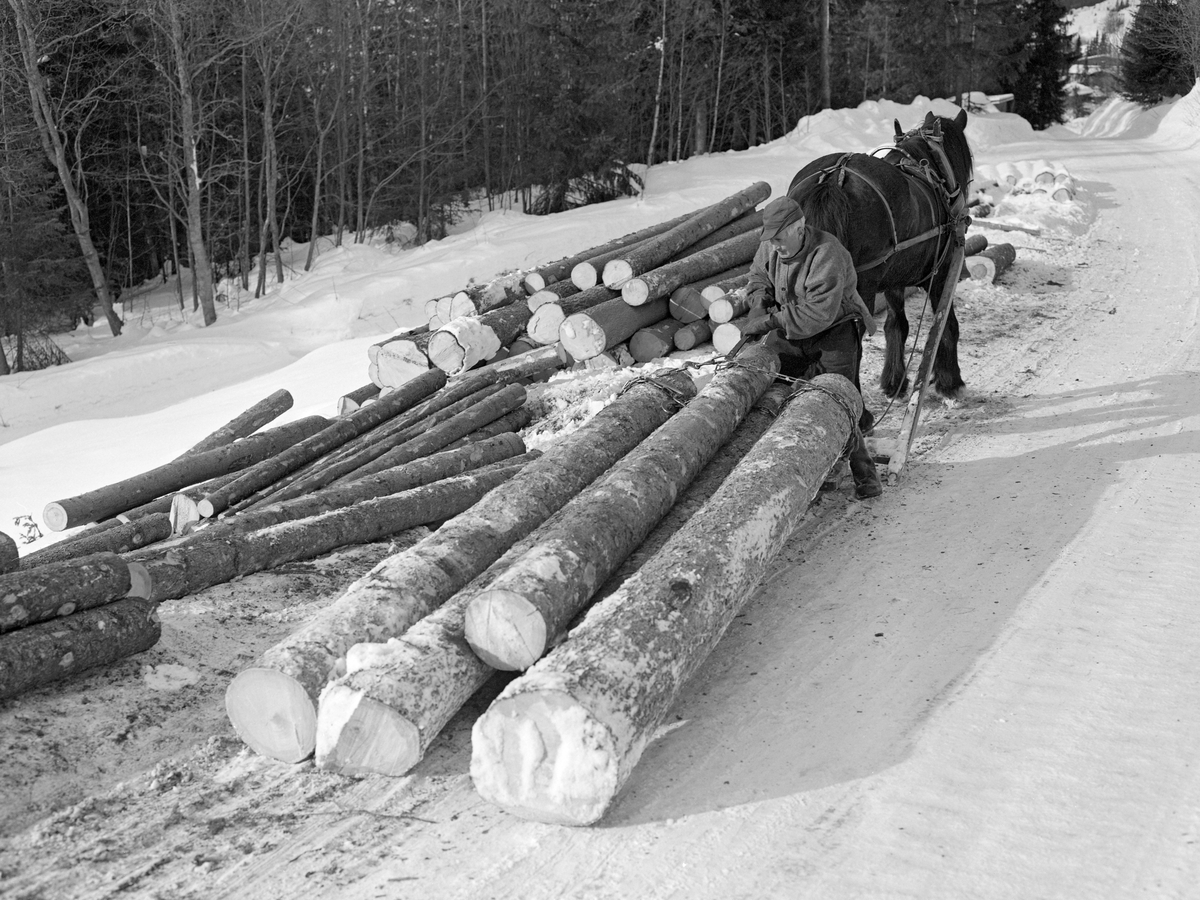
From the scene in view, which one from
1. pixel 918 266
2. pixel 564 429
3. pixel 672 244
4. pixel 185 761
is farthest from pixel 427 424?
pixel 185 761

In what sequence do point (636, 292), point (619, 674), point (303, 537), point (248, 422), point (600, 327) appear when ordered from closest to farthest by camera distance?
1. point (619, 674)
2. point (303, 537)
3. point (600, 327)
4. point (636, 292)
5. point (248, 422)

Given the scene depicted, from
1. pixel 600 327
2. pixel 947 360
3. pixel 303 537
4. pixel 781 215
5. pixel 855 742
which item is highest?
pixel 781 215

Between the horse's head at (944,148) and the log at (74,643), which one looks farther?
the horse's head at (944,148)

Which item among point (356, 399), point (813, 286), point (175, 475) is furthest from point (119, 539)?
point (813, 286)

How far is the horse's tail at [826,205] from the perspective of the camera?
607cm

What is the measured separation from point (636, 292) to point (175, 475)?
421cm

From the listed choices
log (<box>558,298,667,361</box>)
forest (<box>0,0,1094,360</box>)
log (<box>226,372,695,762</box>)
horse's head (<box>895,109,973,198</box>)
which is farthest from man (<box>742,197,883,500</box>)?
forest (<box>0,0,1094,360</box>)

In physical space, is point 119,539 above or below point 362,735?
below

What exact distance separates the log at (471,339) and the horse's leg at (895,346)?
365 centimetres

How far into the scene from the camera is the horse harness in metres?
6.48

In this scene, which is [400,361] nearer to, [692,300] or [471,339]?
[471,339]

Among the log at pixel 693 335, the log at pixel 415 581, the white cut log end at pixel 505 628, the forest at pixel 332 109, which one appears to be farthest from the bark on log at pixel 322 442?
the forest at pixel 332 109

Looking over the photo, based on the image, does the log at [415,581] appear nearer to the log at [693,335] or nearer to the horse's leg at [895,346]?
the horse's leg at [895,346]

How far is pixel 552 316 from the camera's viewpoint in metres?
9.08
